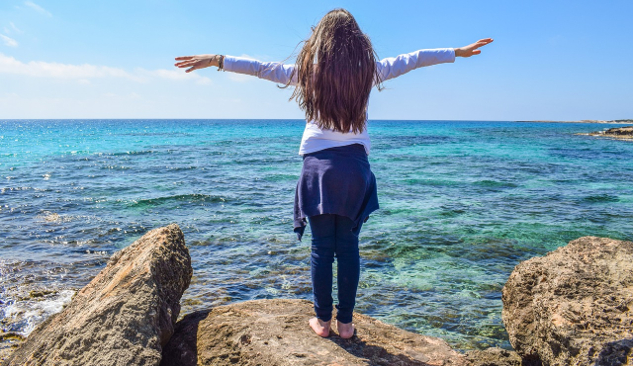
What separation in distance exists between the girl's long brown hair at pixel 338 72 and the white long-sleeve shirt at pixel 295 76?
64 mm

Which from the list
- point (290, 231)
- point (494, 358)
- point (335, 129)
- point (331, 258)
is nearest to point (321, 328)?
point (331, 258)

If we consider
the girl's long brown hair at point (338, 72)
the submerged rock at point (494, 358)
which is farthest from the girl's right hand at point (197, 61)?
the submerged rock at point (494, 358)

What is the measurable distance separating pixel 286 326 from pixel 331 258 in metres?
0.63

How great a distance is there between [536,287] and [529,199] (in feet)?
30.8

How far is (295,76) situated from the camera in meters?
3.16

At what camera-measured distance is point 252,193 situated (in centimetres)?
1297

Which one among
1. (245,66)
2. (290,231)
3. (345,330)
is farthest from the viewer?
(290,231)

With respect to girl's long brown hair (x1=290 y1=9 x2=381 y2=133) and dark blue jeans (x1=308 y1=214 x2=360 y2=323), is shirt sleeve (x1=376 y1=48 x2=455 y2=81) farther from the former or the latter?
dark blue jeans (x1=308 y1=214 x2=360 y2=323)

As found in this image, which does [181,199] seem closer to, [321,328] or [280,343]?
[321,328]

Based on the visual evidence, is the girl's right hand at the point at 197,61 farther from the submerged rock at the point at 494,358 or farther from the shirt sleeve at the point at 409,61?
the submerged rock at the point at 494,358

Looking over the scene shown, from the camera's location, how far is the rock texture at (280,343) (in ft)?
9.50

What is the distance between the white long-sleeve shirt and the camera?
3.08 m

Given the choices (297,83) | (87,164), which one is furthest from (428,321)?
(87,164)

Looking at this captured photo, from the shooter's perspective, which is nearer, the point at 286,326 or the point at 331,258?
the point at 331,258
